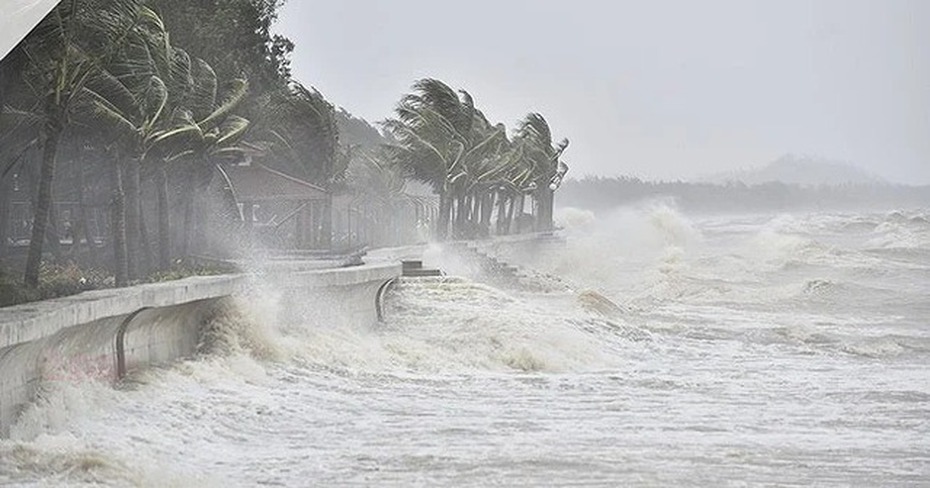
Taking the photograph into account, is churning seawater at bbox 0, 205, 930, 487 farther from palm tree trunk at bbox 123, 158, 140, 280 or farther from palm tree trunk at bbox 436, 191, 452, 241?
palm tree trunk at bbox 436, 191, 452, 241

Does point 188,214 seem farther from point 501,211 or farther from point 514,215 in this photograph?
point 514,215

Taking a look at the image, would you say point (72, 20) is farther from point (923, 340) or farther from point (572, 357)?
point (923, 340)

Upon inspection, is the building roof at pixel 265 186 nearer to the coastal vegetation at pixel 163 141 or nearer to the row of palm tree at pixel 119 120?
the coastal vegetation at pixel 163 141

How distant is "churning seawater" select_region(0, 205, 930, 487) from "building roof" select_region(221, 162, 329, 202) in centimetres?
827

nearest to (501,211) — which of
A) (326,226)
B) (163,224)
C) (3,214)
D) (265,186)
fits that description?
(326,226)

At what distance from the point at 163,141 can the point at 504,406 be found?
942cm

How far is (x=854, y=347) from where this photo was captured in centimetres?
2847

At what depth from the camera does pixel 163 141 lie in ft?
84.2

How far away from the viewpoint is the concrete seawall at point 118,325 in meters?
14.1

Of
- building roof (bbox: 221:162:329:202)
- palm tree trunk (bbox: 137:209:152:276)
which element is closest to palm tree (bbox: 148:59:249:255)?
palm tree trunk (bbox: 137:209:152:276)

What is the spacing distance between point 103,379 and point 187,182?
16.2 m

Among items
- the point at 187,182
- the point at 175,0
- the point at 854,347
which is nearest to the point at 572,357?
the point at 854,347

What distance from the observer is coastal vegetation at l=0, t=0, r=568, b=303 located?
20.1 meters

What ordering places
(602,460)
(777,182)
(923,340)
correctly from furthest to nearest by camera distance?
(777,182) → (923,340) → (602,460)
